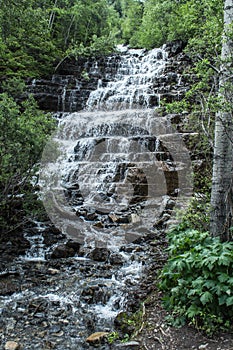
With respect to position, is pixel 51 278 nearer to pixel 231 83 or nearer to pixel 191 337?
pixel 191 337

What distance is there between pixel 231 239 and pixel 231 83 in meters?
2.30

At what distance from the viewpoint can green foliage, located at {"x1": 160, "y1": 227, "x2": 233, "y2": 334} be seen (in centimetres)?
320

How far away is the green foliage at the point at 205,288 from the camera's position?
3197 millimetres

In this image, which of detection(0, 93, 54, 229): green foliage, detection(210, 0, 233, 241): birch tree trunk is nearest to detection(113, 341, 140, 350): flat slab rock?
detection(210, 0, 233, 241): birch tree trunk

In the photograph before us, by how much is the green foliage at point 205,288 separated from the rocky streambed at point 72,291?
764mm

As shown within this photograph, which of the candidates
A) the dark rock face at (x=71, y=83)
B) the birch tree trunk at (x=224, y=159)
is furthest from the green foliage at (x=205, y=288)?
the dark rock face at (x=71, y=83)

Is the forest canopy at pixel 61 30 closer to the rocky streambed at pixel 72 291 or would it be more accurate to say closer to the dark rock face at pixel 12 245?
the dark rock face at pixel 12 245

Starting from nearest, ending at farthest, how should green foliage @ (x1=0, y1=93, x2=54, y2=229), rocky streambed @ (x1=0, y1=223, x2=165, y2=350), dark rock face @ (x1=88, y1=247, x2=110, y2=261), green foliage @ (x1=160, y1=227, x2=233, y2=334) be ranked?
1. green foliage @ (x1=160, y1=227, x2=233, y2=334)
2. rocky streambed @ (x1=0, y1=223, x2=165, y2=350)
3. green foliage @ (x1=0, y1=93, x2=54, y2=229)
4. dark rock face @ (x1=88, y1=247, x2=110, y2=261)

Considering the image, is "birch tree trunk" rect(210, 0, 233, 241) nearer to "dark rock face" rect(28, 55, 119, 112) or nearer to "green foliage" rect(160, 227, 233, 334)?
"green foliage" rect(160, 227, 233, 334)

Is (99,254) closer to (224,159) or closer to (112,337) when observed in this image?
(112,337)

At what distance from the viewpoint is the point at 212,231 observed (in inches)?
167

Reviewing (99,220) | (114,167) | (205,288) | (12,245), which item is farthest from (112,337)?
(114,167)

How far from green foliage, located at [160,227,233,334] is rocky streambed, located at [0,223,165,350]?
2.51ft

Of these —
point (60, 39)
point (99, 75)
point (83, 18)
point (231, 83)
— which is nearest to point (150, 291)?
point (231, 83)
